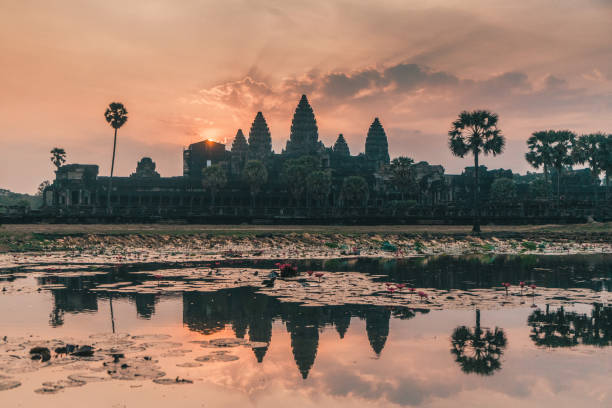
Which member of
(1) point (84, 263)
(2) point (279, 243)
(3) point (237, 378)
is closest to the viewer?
(3) point (237, 378)

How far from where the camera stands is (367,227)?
75000 mm

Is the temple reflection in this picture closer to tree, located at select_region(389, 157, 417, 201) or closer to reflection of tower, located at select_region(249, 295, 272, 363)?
reflection of tower, located at select_region(249, 295, 272, 363)

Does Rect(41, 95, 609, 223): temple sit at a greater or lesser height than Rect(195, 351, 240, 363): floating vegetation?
greater

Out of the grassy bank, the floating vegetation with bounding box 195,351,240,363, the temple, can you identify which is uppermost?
the temple

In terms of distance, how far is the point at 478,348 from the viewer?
16250 mm

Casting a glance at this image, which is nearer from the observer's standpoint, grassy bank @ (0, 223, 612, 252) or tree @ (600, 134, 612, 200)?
grassy bank @ (0, 223, 612, 252)

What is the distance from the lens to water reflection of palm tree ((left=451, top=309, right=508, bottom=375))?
47.5 feet

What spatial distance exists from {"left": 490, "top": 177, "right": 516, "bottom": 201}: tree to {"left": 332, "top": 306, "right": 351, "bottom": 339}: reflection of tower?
130522 mm

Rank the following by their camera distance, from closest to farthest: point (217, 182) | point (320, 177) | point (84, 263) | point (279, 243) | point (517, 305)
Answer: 1. point (517, 305)
2. point (84, 263)
3. point (279, 243)
4. point (320, 177)
5. point (217, 182)

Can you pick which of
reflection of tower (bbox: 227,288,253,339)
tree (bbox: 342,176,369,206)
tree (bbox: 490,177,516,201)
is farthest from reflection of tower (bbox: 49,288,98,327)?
tree (bbox: 490,177,516,201)

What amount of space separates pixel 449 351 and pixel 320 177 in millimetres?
106697

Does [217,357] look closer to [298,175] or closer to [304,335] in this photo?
[304,335]

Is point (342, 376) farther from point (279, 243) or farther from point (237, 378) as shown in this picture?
point (279, 243)

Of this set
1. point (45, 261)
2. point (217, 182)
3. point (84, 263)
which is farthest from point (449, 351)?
point (217, 182)
